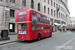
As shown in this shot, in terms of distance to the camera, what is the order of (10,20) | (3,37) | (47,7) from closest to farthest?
(3,37) < (10,20) < (47,7)

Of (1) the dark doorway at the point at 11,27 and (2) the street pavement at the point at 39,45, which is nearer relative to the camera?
(2) the street pavement at the point at 39,45

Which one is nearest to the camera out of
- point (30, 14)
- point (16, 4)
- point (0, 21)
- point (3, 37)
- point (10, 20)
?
point (30, 14)

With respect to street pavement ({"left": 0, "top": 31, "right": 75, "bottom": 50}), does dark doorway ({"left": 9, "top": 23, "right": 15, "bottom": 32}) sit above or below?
above

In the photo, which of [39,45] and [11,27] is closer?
[39,45]

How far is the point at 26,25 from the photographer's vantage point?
1084cm

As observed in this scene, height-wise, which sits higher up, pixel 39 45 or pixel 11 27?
pixel 11 27

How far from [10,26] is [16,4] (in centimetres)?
524

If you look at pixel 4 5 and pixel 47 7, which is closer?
pixel 4 5

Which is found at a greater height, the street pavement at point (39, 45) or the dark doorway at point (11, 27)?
the dark doorway at point (11, 27)

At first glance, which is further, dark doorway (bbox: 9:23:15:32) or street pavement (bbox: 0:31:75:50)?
dark doorway (bbox: 9:23:15:32)

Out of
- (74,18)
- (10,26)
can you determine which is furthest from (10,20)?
(74,18)

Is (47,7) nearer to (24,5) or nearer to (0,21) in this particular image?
(24,5)

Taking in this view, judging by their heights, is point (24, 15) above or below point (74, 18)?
below

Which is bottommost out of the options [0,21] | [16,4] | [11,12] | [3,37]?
[3,37]
